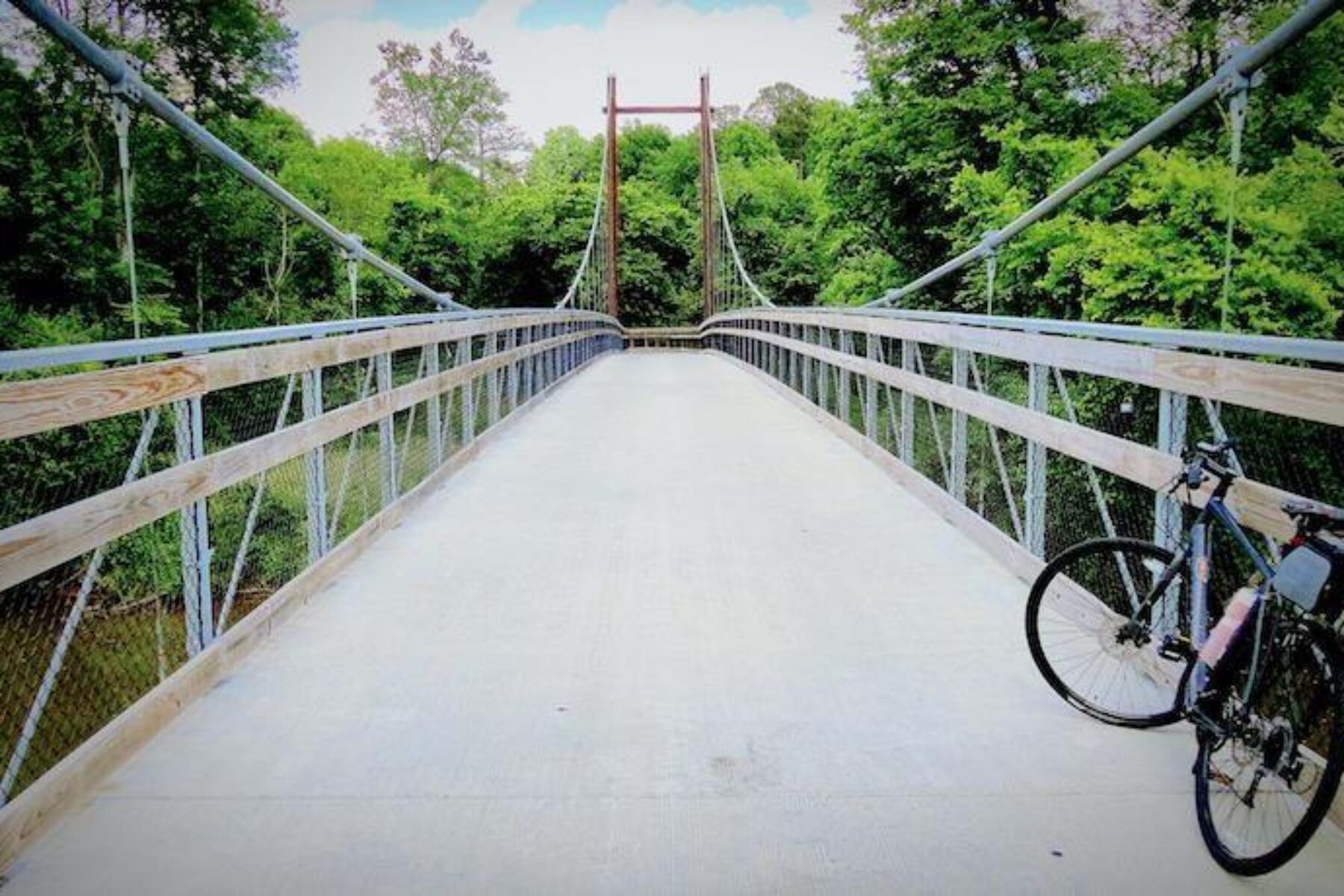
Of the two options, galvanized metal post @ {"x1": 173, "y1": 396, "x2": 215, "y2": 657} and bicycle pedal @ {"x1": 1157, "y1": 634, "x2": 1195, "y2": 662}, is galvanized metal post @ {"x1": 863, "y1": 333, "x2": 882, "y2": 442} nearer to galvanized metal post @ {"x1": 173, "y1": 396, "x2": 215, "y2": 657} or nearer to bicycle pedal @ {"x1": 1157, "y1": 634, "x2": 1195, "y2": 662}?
bicycle pedal @ {"x1": 1157, "y1": 634, "x2": 1195, "y2": 662}

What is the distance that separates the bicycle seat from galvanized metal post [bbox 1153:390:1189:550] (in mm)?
862

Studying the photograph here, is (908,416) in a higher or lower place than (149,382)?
lower

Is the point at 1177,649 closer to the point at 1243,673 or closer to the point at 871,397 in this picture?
the point at 1243,673

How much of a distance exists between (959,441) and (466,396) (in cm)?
395

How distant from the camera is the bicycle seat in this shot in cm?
259

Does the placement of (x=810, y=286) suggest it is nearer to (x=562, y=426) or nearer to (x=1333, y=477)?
(x=562, y=426)

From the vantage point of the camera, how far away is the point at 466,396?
8.83 m

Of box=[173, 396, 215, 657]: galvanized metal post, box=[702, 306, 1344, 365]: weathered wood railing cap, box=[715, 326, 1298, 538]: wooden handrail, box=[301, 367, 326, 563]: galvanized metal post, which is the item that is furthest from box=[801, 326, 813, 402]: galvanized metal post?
box=[173, 396, 215, 657]: galvanized metal post

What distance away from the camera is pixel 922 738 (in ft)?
11.0

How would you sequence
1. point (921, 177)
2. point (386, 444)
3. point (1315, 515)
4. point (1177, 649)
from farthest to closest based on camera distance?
point (921, 177) → point (386, 444) → point (1177, 649) → point (1315, 515)

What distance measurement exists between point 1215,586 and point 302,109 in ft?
149

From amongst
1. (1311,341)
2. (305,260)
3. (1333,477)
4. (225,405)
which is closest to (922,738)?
(1311,341)

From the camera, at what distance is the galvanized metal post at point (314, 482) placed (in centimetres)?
504

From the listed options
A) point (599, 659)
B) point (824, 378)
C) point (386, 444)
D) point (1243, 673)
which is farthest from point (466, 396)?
point (1243, 673)
